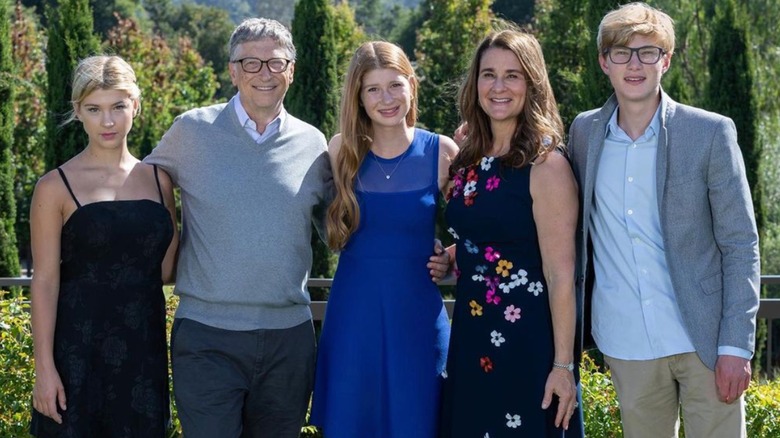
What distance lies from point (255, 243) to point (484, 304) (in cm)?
82

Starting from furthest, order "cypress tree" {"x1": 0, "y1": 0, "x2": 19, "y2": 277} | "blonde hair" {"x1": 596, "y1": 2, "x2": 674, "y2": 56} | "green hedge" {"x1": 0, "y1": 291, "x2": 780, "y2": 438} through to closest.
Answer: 1. "cypress tree" {"x1": 0, "y1": 0, "x2": 19, "y2": 277}
2. "green hedge" {"x1": 0, "y1": 291, "x2": 780, "y2": 438}
3. "blonde hair" {"x1": 596, "y1": 2, "x2": 674, "y2": 56}

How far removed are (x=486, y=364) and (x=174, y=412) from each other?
1.73 metres

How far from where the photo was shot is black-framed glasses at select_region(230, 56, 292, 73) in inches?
142

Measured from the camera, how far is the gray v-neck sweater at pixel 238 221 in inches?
138

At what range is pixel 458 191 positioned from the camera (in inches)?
137

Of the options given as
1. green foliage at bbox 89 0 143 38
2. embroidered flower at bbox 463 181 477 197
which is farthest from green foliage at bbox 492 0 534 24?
embroidered flower at bbox 463 181 477 197

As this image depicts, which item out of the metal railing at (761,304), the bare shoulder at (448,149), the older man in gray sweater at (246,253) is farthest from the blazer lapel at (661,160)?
the metal railing at (761,304)

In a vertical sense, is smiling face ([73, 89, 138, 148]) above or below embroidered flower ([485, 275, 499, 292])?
above

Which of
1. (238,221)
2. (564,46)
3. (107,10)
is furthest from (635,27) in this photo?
(107,10)

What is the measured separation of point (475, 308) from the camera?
11.2 ft

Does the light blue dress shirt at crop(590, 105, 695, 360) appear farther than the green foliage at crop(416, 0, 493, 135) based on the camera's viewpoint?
No

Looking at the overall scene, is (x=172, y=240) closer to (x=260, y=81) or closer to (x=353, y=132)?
(x=260, y=81)

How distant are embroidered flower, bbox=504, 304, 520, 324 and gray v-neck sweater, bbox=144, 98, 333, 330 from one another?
76 cm

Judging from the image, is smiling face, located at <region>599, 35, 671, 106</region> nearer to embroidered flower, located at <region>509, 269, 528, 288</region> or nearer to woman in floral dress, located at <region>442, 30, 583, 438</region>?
woman in floral dress, located at <region>442, 30, 583, 438</region>
